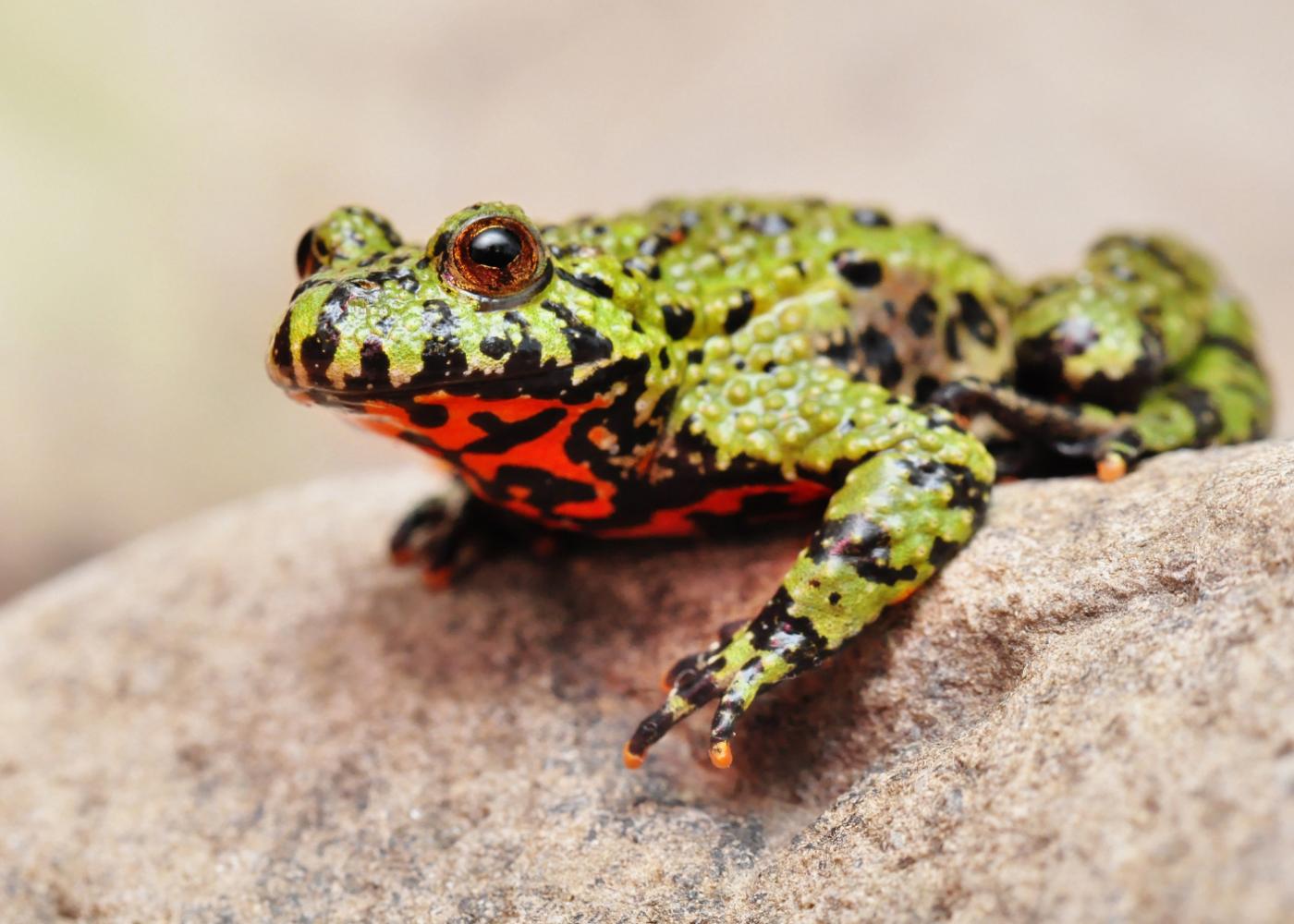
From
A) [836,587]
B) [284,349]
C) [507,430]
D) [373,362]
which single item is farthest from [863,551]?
[284,349]

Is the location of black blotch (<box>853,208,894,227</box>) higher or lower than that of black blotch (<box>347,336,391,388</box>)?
higher

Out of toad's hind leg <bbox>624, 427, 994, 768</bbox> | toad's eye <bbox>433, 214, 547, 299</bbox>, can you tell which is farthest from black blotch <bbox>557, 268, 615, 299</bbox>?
toad's hind leg <bbox>624, 427, 994, 768</bbox>

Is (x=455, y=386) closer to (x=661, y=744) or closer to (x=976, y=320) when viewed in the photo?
(x=661, y=744)

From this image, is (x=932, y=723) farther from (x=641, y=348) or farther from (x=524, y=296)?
(x=524, y=296)

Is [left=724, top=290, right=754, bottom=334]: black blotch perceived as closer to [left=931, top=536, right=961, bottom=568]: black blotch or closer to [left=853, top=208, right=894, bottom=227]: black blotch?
[left=853, top=208, right=894, bottom=227]: black blotch

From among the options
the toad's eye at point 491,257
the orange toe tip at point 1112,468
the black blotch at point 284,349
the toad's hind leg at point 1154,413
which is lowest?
the orange toe tip at point 1112,468

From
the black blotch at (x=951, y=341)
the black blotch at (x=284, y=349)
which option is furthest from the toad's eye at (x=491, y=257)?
the black blotch at (x=951, y=341)

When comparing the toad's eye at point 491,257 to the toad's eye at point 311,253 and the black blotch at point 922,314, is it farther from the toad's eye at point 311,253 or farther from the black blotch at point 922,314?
the black blotch at point 922,314
